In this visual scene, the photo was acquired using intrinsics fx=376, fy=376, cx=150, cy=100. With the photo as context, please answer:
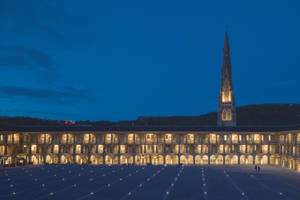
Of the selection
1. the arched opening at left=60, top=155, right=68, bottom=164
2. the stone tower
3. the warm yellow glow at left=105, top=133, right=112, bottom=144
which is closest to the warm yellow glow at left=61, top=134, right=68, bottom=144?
the arched opening at left=60, top=155, right=68, bottom=164

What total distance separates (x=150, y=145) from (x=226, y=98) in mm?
34249

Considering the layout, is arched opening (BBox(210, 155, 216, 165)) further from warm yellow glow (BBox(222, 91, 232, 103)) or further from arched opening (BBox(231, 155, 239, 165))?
warm yellow glow (BBox(222, 91, 232, 103))

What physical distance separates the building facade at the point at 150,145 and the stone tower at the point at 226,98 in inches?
851

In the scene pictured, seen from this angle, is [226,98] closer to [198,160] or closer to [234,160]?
[234,160]

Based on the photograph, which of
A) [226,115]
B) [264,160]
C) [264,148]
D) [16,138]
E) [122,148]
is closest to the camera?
[16,138]

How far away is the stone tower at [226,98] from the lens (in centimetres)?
11150

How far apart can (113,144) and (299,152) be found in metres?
42.1

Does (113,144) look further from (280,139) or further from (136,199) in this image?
(136,199)

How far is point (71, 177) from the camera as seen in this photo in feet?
192

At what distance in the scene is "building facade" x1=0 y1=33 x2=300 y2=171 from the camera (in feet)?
289

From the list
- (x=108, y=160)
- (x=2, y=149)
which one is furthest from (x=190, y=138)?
(x=2, y=149)

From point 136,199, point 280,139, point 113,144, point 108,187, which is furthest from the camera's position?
point 113,144

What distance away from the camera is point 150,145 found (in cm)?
9006

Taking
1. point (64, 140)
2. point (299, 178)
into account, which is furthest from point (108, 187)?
point (64, 140)
